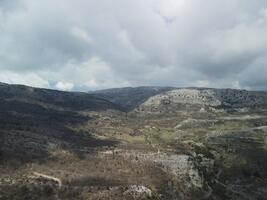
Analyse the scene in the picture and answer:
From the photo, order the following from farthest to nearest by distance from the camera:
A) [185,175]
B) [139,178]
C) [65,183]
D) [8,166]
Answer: [185,175]
[139,178]
[8,166]
[65,183]

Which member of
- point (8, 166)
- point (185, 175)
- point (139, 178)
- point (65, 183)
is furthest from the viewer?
point (185, 175)

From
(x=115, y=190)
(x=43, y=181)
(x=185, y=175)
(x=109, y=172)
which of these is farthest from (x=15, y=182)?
(x=185, y=175)

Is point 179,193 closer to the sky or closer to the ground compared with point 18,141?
closer to the ground

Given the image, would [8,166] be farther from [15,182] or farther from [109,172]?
[109,172]

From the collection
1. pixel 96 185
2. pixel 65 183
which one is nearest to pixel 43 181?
pixel 65 183

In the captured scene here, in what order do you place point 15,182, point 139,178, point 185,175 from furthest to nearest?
point 185,175, point 139,178, point 15,182

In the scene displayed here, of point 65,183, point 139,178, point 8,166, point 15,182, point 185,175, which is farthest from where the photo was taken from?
point 185,175

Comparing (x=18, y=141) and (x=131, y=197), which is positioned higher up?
(x=18, y=141)

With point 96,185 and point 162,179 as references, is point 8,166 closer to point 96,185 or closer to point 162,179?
point 96,185

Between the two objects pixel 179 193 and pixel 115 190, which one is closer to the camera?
pixel 115 190
